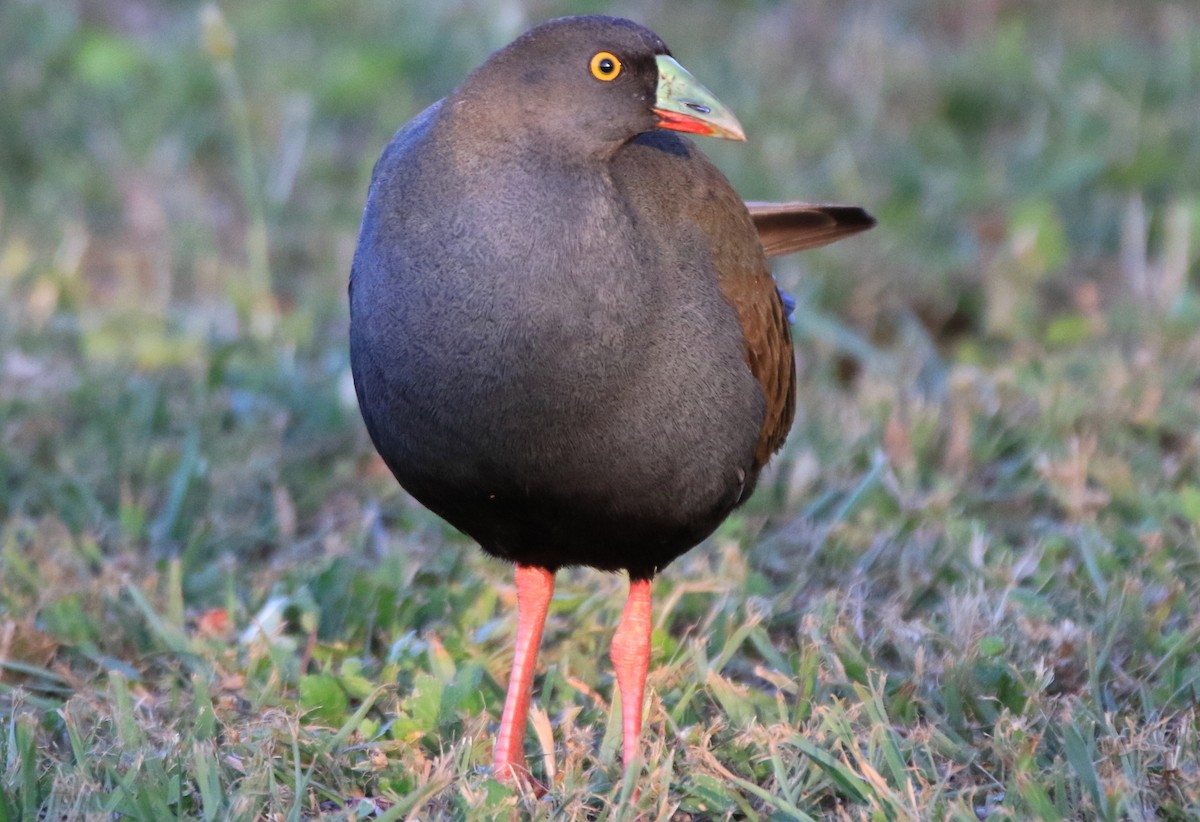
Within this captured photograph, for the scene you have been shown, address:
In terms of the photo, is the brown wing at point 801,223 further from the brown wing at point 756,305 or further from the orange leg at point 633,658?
the orange leg at point 633,658

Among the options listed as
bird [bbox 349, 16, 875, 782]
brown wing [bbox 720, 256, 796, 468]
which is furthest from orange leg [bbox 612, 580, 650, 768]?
brown wing [bbox 720, 256, 796, 468]

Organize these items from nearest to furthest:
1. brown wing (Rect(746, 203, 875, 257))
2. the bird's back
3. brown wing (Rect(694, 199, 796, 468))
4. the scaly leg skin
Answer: the bird's back, the scaly leg skin, brown wing (Rect(694, 199, 796, 468)), brown wing (Rect(746, 203, 875, 257))

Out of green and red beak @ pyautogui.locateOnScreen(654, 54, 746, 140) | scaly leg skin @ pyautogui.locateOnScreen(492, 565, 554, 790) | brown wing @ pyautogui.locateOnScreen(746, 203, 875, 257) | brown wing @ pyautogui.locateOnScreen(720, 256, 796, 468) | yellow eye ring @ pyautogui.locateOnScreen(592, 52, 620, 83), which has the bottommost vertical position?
scaly leg skin @ pyautogui.locateOnScreen(492, 565, 554, 790)

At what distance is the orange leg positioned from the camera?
11.8ft

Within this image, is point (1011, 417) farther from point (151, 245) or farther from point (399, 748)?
point (151, 245)

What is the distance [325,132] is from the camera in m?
7.78

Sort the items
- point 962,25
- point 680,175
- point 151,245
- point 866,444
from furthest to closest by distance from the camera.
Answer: point 962,25 → point 151,245 → point 866,444 → point 680,175

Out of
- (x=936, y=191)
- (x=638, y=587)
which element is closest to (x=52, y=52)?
(x=936, y=191)

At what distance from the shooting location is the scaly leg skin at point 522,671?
3539 millimetres

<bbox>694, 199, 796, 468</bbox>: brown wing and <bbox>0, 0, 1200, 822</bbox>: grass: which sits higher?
<bbox>694, 199, 796, 468</bbox>: brown wing

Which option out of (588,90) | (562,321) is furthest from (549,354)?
Answer: (588,90)

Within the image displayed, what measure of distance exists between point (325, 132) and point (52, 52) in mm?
1508

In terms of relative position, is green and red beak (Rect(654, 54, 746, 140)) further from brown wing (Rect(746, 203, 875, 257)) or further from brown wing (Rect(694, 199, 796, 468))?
brown wing (Rect(746, 203, 875, 257))

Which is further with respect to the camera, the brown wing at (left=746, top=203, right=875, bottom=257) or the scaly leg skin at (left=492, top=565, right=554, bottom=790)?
the brown wing at (left=746, top=203, right=875, bottom=257)
